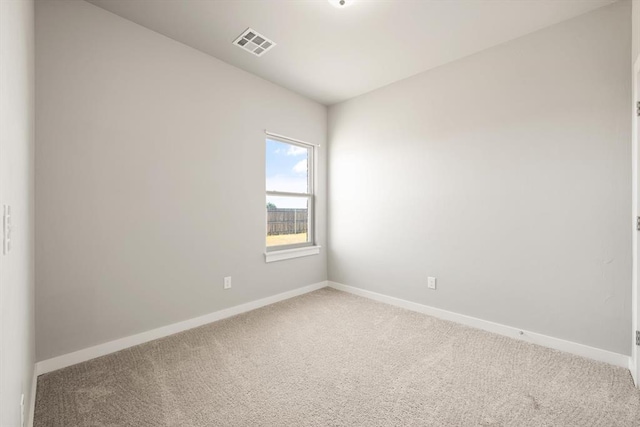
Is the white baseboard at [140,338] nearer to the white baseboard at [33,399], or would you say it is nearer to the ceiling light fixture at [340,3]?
the white baseboard at [33,399]

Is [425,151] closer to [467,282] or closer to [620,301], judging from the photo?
[467,282]

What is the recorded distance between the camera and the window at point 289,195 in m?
3.53

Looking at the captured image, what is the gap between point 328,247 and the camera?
418cm

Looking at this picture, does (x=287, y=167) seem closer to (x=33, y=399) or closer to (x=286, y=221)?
(x=286, y=221)

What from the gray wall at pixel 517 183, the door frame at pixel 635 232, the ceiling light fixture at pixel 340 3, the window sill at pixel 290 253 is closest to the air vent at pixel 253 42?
the ceiling light fixture at pixel 340 3

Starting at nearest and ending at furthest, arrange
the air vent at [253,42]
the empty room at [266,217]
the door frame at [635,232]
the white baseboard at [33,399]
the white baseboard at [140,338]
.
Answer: the white baseboard at [33,399], the empty room at [266,217], the door frame at [635,232], the white baseboard at [140,338], the air vent at [253,42]

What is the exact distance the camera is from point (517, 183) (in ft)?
8.27

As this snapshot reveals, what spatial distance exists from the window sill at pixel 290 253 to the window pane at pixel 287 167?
786mm

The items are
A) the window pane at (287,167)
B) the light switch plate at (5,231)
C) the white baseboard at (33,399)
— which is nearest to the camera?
the light switch plate at (5,231)

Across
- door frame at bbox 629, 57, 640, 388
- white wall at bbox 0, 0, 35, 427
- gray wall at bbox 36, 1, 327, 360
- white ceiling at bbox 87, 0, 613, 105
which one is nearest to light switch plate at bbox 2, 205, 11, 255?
white wall at bbox 0, 0, 35, 427

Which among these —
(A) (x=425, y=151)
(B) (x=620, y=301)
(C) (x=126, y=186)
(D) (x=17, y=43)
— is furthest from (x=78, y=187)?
(B) (x=620, y=301)

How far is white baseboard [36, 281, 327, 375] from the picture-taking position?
6.52 ft

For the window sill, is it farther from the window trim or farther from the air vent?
the air vent

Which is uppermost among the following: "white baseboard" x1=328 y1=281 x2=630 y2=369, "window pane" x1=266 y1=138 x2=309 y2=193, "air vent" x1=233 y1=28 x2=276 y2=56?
"air vent" x1=233 y1=28 x2=276 y2=56
